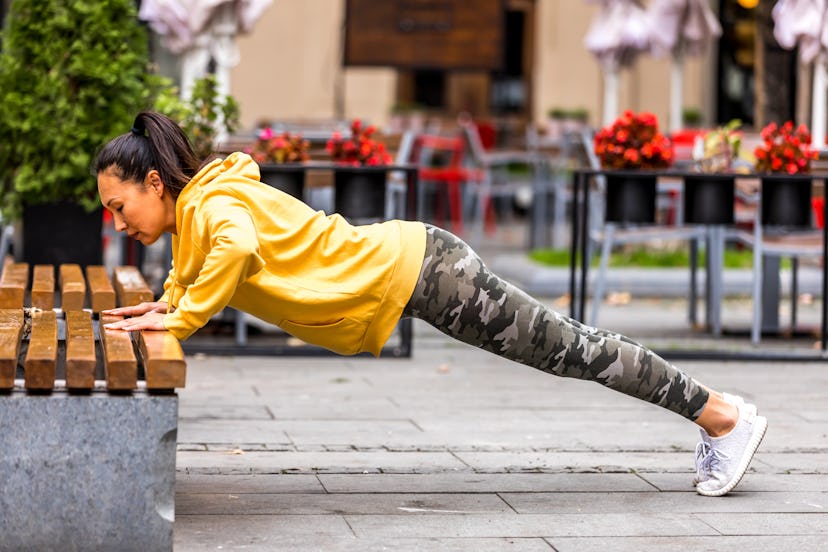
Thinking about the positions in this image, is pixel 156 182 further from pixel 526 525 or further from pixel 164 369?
pixel 526 525

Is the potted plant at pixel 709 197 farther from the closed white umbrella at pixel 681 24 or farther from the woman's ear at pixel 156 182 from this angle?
the closed white umbrella at pixel 681 24

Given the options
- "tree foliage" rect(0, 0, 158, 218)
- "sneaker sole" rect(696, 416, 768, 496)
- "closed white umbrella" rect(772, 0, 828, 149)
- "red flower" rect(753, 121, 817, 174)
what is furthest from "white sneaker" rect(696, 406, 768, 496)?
"closed white umbrella" rect(772, 0, 828, 149)

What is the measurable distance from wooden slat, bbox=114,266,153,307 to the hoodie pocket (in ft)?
2.72

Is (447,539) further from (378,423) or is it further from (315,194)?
(315,194)

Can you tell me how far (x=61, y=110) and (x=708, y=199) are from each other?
319 cm

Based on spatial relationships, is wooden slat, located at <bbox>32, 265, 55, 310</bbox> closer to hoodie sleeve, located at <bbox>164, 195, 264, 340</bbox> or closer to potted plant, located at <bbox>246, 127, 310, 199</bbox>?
hoodie sleeve, located at <bbox>164, 195, 264, 340</bbox>

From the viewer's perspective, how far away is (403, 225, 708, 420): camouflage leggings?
4.43 meters

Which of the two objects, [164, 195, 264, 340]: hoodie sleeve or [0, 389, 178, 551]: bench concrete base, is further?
[164, 195, 264, 340]: hoodie sleeve

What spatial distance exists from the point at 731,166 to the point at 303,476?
415 cm

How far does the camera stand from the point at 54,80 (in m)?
7.81

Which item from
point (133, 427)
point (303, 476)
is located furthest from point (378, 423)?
point (133, 427)

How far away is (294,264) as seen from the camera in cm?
427

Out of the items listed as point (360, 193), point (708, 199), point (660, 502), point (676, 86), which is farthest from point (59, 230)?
point (676, 86)

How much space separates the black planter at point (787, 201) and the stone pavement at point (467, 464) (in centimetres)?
77
